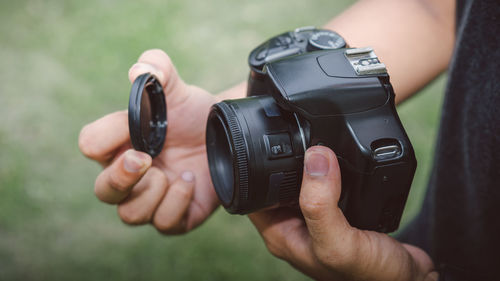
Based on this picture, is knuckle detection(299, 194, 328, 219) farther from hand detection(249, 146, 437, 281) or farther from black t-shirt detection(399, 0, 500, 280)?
black t-shirt detection(399, 0, 500, 280)

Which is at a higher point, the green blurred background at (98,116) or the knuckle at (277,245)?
the knuckle at (277,245)

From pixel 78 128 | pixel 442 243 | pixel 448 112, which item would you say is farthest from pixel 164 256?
pixel 448 112

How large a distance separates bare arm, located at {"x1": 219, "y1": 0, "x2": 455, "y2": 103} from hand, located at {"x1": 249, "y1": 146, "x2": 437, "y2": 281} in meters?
0.28

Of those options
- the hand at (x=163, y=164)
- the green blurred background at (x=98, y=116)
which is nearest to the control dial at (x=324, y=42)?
the hand at (x=163, y=164)

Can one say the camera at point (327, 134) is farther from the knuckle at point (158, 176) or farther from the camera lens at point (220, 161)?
the knuckle at point (158, 176)

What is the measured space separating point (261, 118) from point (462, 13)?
0.39 m

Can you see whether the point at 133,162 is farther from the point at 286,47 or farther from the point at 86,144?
the point at 286,47

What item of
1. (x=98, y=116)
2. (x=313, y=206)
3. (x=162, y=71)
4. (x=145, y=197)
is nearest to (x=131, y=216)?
(x=145, y=197)

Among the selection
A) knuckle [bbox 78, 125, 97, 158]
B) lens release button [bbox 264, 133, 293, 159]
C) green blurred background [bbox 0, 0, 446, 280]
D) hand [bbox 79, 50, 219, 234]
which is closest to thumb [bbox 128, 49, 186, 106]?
hand [bbox 79, 50, 219, 234]

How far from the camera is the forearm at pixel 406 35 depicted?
79cm

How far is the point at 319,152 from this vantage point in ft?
Answer: 1.75

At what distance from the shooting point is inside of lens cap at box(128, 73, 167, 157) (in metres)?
0.62

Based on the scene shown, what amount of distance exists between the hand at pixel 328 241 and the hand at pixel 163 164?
0.15 meters

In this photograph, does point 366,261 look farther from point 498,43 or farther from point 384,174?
point 498,43
